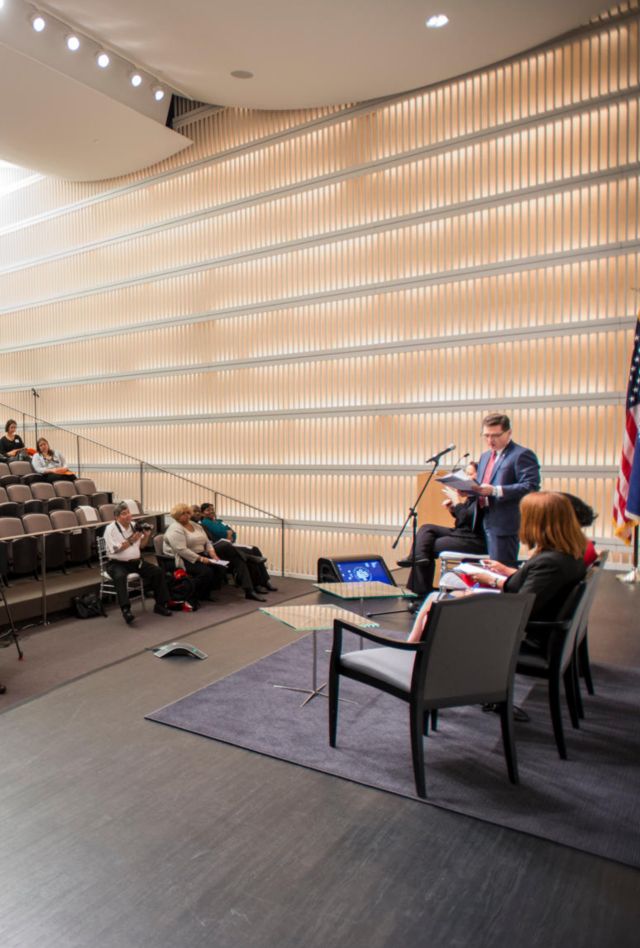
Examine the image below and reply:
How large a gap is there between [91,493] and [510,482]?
23.6ft

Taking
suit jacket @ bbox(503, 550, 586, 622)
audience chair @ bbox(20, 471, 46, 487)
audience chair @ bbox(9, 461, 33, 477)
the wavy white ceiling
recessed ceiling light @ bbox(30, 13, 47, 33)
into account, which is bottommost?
audience chair @ bbox(20, 471, 46, 487)

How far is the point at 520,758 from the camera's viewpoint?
10.9ft

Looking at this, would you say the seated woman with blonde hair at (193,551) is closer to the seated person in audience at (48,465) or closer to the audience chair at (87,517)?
the audience chair at (87,517)

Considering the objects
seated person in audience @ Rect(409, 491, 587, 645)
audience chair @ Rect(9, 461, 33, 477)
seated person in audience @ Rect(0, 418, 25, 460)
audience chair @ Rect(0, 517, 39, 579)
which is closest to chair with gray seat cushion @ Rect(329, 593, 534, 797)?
seated person in audience @ Rect(409, 491, 587, 645)

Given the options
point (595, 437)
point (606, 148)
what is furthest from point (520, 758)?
point (606, 148)

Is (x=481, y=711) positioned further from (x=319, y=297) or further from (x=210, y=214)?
(x=210, y=214)

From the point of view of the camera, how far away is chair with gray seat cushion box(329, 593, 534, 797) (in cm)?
294

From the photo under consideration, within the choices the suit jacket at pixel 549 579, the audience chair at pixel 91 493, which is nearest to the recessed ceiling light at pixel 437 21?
the suit jacket at pixel 549 579

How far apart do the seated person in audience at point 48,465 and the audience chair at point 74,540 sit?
7.73 ft

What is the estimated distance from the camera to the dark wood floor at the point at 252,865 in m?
2.16

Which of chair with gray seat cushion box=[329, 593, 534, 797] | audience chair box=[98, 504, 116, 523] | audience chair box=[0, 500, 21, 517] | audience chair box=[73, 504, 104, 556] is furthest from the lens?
audience chair box=[98, 504, 116, 523]

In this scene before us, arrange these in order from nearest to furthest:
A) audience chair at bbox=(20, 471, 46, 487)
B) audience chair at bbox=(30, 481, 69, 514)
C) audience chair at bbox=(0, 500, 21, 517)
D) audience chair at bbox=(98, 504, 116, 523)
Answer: audience chair at bbox=(0, 500, 21, 517)
audience chair at bbox=(30, 481, 69, 514)
audience chair at bbox=(98, 504, 116, 523)
audience chair at bbox=(20, 471, 46, 487)

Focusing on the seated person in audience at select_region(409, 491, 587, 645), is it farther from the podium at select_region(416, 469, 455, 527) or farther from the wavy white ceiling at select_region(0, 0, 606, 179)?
the wavy white ceiling at select_region(0, 0, 606, 179)

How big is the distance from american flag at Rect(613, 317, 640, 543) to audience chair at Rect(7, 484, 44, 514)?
653 centimetres
